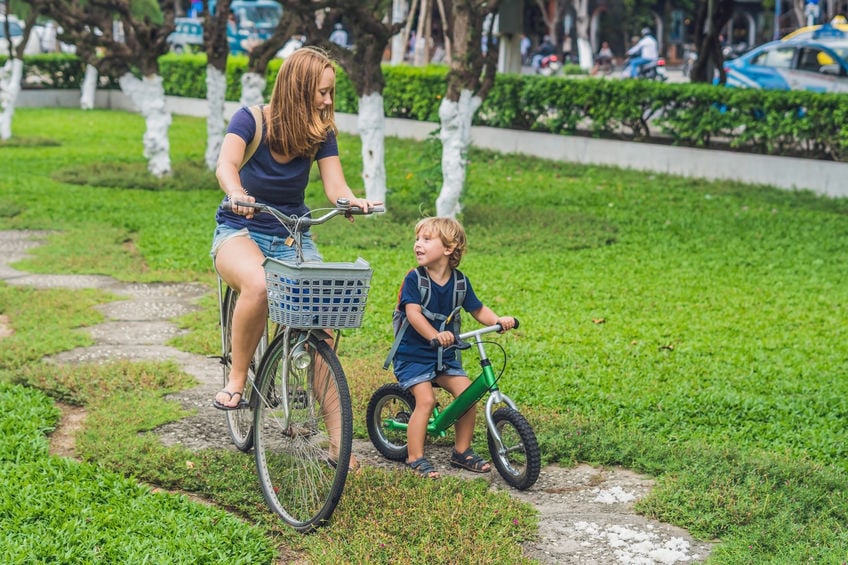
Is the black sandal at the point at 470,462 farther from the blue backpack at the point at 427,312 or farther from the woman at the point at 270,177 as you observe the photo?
the woman at the point at 270,177

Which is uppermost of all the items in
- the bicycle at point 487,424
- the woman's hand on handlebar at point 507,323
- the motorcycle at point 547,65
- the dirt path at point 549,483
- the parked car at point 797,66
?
the motorcycle at point 547,65

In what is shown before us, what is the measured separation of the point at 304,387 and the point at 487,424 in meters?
0.94

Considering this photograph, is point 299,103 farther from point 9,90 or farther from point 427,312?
point 9,90

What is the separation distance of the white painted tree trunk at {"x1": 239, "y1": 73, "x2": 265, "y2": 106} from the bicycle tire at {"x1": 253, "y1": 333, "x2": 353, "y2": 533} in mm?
9982

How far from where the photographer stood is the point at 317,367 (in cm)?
420

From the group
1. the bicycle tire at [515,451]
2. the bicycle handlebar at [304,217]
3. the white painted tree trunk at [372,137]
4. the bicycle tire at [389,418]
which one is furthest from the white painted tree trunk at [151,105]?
the bicycle handlebar at [304,217]

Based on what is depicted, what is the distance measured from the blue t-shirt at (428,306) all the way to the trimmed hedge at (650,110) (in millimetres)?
10435

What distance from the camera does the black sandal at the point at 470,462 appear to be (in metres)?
4.86

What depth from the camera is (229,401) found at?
4477mm

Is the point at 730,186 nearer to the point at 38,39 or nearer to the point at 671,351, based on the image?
the point at 671,351

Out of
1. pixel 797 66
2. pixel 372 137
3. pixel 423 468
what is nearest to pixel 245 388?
pixel 423 468

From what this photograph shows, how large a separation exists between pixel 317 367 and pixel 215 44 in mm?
10746

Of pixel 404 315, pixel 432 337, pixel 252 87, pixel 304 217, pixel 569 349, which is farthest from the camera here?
pixel 252 87

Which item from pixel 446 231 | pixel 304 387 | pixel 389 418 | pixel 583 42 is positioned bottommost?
pixel 389 418
